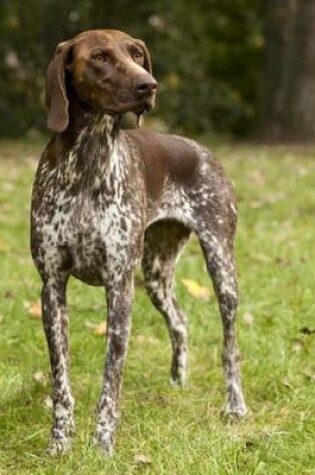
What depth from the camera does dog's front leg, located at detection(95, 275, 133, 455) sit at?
4836mm

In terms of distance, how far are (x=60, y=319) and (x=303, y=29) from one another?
1461 centimetres

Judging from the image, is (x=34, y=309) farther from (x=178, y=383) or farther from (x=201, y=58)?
(x=201, y=58)

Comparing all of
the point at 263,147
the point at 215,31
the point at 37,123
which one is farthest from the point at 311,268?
the point at 215,31

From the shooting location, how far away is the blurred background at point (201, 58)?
1872 centimetres

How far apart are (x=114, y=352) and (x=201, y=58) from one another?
16235 mm

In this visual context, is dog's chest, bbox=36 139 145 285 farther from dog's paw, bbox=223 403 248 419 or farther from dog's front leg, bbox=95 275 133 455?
dog's paw, bbox=223 403 248 419

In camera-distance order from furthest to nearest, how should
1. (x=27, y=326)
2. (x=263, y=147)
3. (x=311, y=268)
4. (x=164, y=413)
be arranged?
1. (x=263, y=147)
2. (x=311, y=268)
3. (x=27, y=326)
4. (x=164, y=413)

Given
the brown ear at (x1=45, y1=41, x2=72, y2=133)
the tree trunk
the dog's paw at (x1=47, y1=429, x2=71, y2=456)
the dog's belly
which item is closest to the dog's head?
the brown ear at (x1=45, y1=41, x2=72, y2=133)

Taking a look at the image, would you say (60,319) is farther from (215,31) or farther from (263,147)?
(215,31)

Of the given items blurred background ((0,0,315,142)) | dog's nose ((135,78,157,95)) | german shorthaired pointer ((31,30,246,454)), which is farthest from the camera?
blurred background ((0,0,315,142))

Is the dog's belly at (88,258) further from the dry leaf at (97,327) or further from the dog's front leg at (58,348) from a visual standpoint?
the dry leaf at (97,327)

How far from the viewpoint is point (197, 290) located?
295 inches

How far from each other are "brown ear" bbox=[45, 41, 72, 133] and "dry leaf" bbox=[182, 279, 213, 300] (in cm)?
299

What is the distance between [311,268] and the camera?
8406 mm
